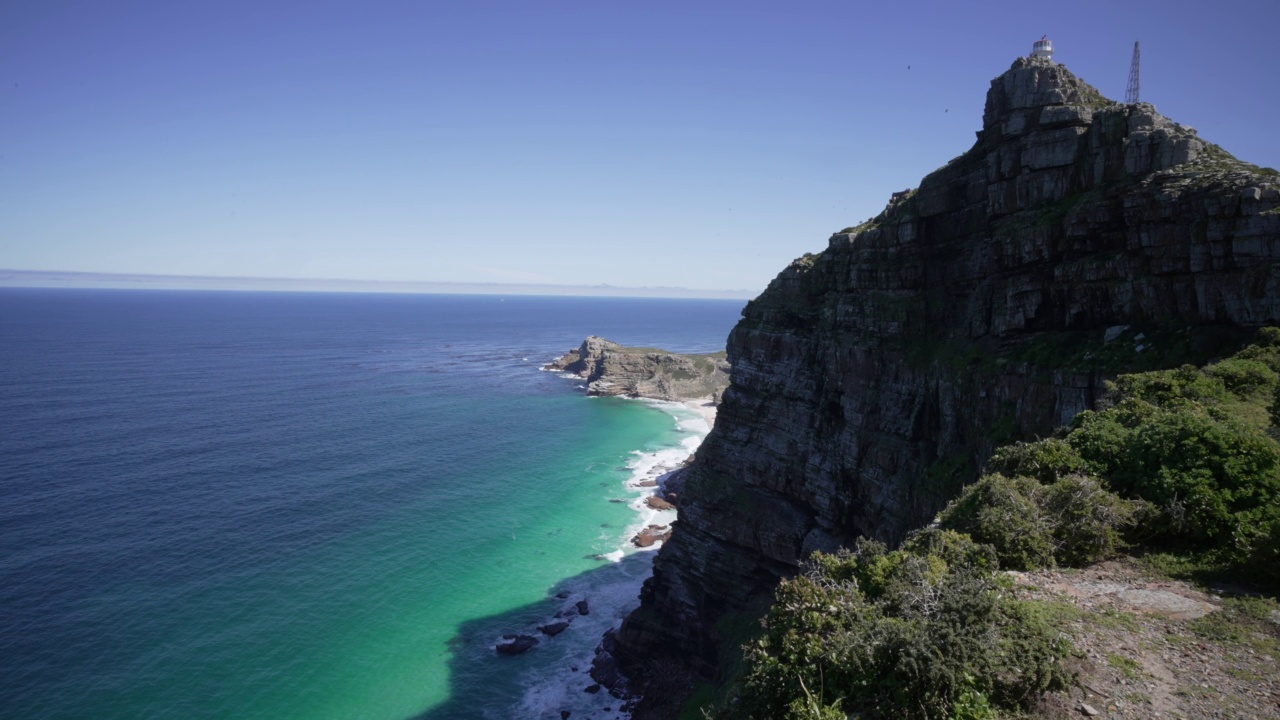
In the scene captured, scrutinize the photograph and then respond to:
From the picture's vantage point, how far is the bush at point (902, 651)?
12219 millimetres

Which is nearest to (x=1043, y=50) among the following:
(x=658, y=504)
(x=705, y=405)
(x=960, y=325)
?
(x=960, y=325)

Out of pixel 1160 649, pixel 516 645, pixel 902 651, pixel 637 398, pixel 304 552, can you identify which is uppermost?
pixel 902 651

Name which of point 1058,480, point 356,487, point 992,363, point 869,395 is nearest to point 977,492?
point 1058,480

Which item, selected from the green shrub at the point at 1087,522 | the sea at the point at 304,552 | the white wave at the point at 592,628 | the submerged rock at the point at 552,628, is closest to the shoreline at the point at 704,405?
the sea at the point at 304,552

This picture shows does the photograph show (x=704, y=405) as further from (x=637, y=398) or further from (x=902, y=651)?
(x=902, y=651)

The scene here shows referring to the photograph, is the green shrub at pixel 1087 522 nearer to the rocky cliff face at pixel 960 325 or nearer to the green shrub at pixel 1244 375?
the green shrub at pixel 1244 375

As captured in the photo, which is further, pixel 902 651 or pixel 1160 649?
pixel 1160 649

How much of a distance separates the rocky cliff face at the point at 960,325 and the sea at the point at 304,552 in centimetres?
1316

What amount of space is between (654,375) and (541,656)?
341 ft

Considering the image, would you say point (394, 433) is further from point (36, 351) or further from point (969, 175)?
point (36, 351)

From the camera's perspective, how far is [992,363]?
37.3m

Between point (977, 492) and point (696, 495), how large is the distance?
111 feet

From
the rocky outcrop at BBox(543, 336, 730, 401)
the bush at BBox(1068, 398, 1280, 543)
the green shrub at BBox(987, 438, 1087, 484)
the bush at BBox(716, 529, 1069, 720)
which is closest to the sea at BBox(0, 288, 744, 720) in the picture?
the rocky outcrop at BBox(543, 336, 730, 401)

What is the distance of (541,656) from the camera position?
5391cm
